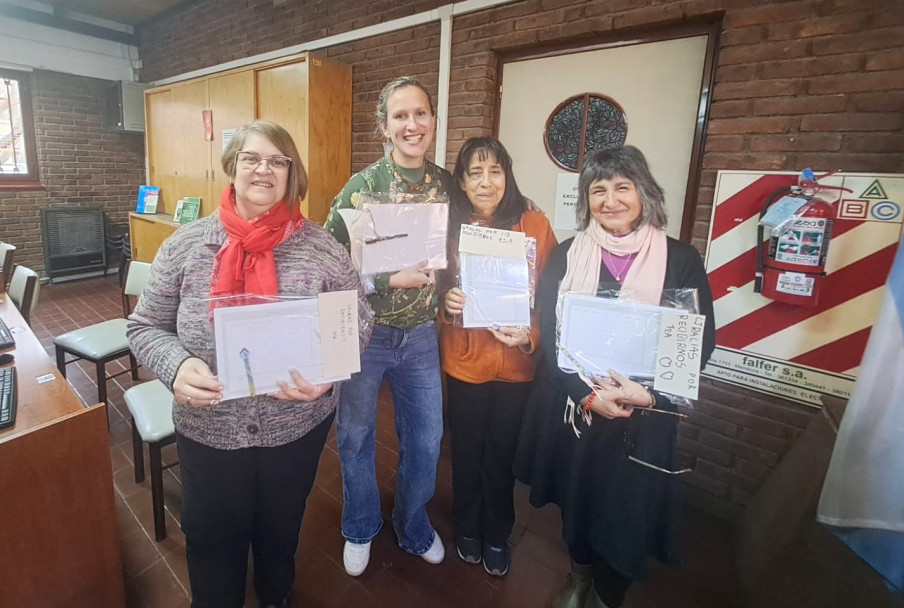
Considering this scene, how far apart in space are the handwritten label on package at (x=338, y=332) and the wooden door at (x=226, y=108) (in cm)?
340

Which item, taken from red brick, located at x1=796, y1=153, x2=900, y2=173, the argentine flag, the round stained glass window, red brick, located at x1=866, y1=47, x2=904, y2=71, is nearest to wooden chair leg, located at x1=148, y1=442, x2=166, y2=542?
the argentine flag

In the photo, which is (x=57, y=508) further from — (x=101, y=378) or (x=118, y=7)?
(x=118, y=7)

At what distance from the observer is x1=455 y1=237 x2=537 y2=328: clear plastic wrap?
4.45 ft

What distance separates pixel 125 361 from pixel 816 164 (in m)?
4.59

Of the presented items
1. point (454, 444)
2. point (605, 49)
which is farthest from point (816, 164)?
point (454, 444)

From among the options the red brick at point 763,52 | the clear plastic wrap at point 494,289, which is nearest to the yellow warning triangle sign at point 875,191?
the red brick at point 763,52

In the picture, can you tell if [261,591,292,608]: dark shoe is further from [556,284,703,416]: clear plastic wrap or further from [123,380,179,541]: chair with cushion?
[556,284,703,416]: clear plastic wrap

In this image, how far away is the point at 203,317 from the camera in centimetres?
111

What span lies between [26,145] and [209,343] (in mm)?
6903

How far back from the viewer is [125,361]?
353 cm

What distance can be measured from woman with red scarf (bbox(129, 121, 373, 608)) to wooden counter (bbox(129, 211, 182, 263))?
4552mm

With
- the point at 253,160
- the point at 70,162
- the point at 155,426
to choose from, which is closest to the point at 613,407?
the point at 253,160

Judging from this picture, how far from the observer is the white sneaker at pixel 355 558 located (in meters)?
1.74

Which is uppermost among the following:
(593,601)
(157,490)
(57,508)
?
(57,508)
